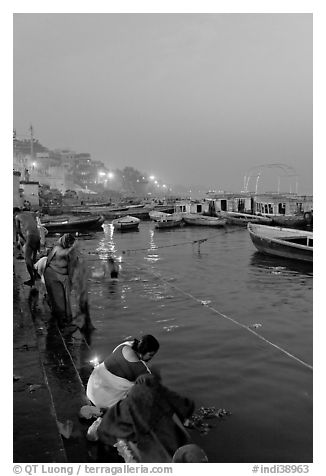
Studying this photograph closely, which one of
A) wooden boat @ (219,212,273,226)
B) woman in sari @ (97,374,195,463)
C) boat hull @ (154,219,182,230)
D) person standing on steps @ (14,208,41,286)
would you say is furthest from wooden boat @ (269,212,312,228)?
woman in sari @ (97,374,195,463)

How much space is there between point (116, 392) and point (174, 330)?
587 cm

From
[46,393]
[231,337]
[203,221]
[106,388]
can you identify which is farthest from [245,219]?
[106,388]

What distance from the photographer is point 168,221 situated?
45.2 m

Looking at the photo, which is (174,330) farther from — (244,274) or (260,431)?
(244,274)

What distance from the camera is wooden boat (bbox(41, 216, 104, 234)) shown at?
37594mm

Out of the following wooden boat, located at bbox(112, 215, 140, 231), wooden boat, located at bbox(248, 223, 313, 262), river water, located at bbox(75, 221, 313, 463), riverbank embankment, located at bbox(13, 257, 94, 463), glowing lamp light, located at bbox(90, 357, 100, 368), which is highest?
wooden boat, located at bbox(112, 215, 140, 231)

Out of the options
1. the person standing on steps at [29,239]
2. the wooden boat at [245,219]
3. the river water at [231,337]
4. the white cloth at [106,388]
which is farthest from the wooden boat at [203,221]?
the white cloth at [106,388]

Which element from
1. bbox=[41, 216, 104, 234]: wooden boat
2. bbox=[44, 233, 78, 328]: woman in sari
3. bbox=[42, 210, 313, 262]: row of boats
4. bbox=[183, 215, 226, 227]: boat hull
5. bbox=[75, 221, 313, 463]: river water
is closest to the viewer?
bbox=[75, 221, 313, 463]: river water

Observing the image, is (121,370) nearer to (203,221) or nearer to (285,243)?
(285,243)

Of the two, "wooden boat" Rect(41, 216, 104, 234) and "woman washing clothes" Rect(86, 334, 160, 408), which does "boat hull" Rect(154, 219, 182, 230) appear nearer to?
"wooden boat" Rect(41, 216, 104, 234)

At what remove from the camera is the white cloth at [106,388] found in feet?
15.9

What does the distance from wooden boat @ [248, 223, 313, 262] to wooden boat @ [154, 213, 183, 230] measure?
1735cm

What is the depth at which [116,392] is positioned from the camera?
4.91m

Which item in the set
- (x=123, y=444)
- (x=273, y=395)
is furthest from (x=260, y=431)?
(x=123, y=444)
